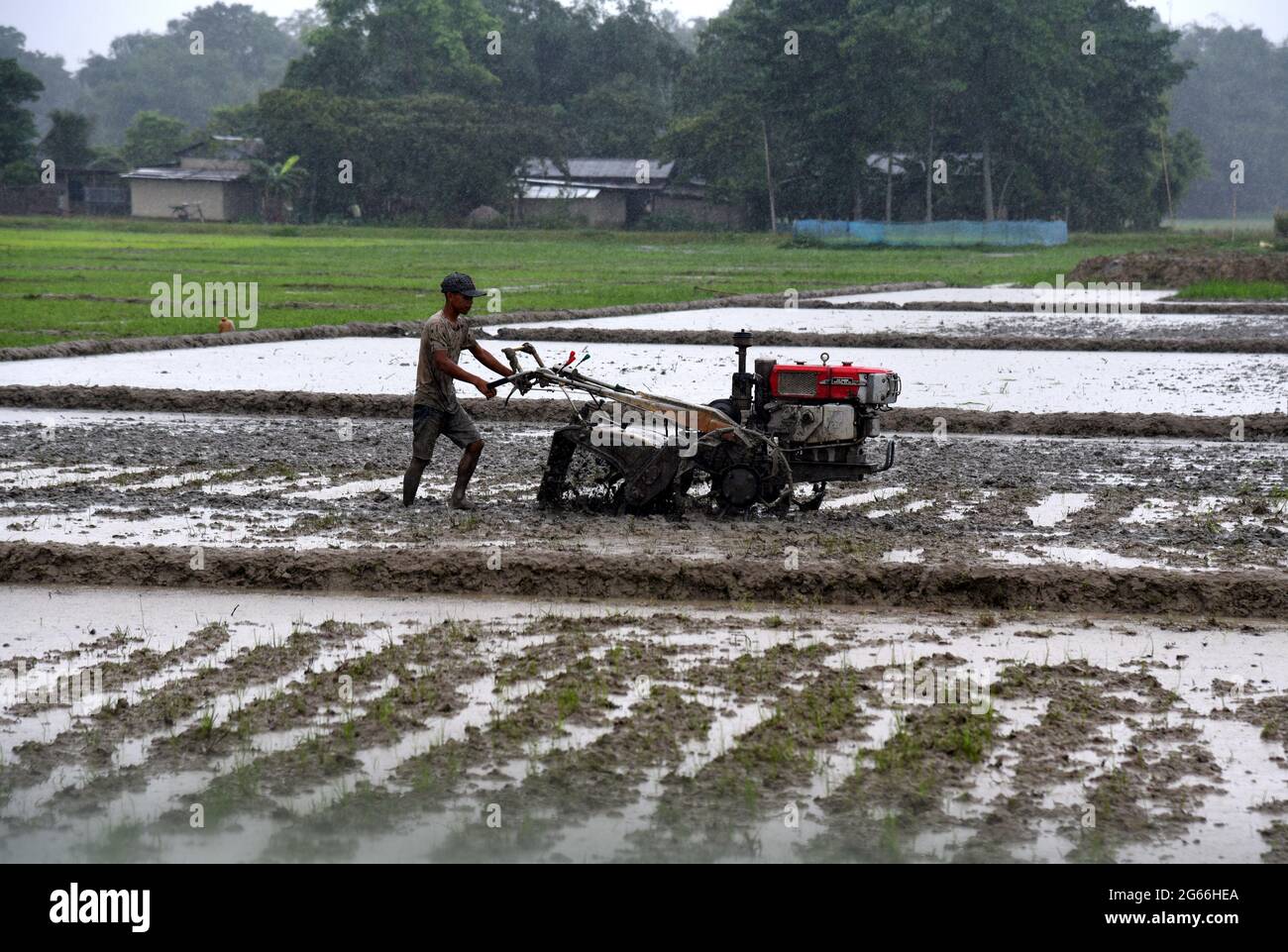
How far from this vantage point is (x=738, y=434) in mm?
8578

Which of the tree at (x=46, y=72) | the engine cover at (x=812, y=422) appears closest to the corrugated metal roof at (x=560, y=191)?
the engine cover at (x=812, y=422)

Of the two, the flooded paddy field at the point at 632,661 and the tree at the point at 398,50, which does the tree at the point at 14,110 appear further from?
the flooded paddy field at the point at 632,661

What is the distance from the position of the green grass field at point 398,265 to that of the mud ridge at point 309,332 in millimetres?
573

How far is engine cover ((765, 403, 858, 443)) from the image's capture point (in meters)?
8.62

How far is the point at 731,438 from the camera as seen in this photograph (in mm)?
8664

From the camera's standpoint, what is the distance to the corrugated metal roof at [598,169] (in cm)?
6675

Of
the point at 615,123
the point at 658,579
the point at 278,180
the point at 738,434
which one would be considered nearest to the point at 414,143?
the point at 278,180

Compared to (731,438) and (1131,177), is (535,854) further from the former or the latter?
(1131,177)

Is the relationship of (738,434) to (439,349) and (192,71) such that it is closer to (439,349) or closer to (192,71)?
(439,349)

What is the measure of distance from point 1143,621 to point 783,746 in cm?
251

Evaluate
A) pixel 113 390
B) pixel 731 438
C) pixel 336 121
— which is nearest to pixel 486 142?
pixel 336 121

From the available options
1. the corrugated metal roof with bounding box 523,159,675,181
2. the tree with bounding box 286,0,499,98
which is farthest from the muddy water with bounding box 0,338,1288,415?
the tree with bounding box 286,0,499,98

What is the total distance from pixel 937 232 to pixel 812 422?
168 feet

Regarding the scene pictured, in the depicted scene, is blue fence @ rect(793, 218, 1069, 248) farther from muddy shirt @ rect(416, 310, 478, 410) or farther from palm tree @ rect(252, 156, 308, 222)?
muddy shirt @ rect(416, 310, 478, 410)
